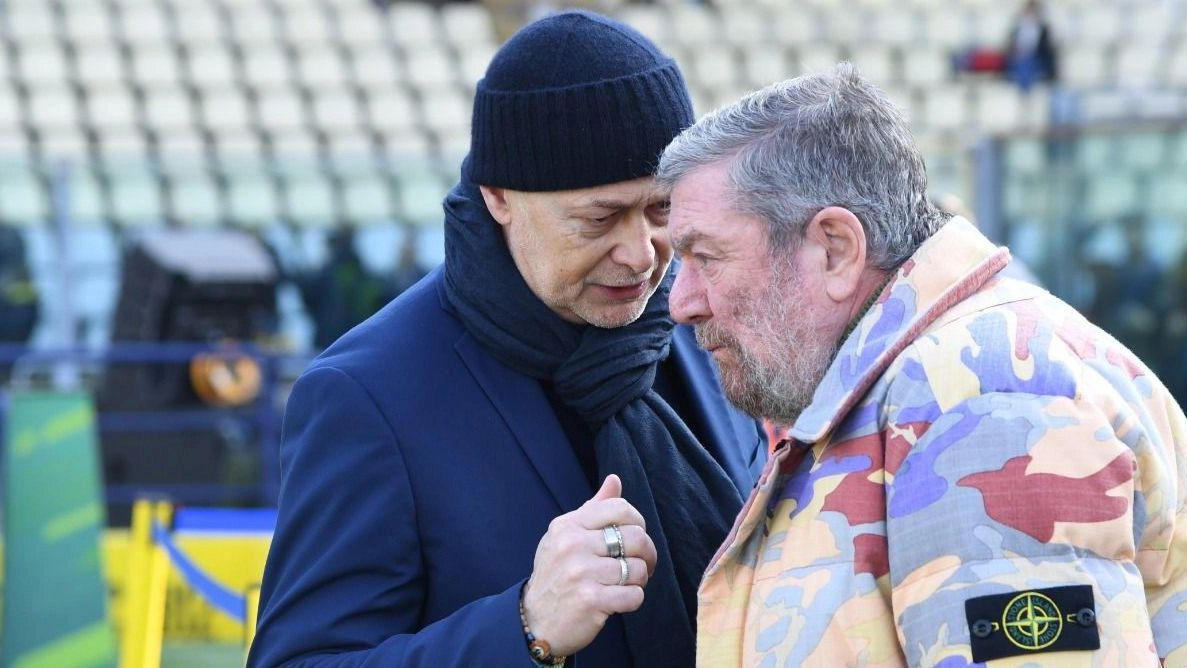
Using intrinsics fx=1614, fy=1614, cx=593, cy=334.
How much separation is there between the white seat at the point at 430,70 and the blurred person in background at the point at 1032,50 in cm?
483

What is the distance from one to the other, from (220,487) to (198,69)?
612 cm

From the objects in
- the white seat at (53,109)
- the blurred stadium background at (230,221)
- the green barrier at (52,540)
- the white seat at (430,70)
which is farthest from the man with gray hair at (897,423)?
the white seat at (430,70)

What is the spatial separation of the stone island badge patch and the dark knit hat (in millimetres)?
809

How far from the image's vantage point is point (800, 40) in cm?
1570

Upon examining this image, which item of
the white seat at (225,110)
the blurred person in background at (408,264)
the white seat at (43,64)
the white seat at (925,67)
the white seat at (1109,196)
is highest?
the white seat at (43,64)

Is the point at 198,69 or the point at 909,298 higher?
the point at 909,298

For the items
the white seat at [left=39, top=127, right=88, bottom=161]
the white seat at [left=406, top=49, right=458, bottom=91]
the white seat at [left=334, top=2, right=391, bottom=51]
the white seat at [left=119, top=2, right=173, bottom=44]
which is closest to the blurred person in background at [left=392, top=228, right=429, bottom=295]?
the white seat at [left=39, top=127, right=88, bottom=161]

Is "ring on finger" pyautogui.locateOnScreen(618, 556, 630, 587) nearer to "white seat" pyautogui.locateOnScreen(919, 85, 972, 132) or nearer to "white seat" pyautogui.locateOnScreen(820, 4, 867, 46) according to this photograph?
"white seat" pyautogui.locateOnScreen(919, 85, 972, 132)

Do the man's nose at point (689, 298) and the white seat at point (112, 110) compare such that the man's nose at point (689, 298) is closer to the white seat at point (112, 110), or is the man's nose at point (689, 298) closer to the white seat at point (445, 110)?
the white seat at point (112, 110)

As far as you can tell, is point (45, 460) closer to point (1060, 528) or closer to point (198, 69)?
point (1060, 528)

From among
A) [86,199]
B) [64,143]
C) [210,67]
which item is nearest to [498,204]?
[86,199]

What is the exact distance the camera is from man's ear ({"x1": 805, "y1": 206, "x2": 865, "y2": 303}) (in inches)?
66.4

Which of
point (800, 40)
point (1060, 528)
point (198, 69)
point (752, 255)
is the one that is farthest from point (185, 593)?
point (800, 40)

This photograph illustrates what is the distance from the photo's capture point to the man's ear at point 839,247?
5.53 ft
